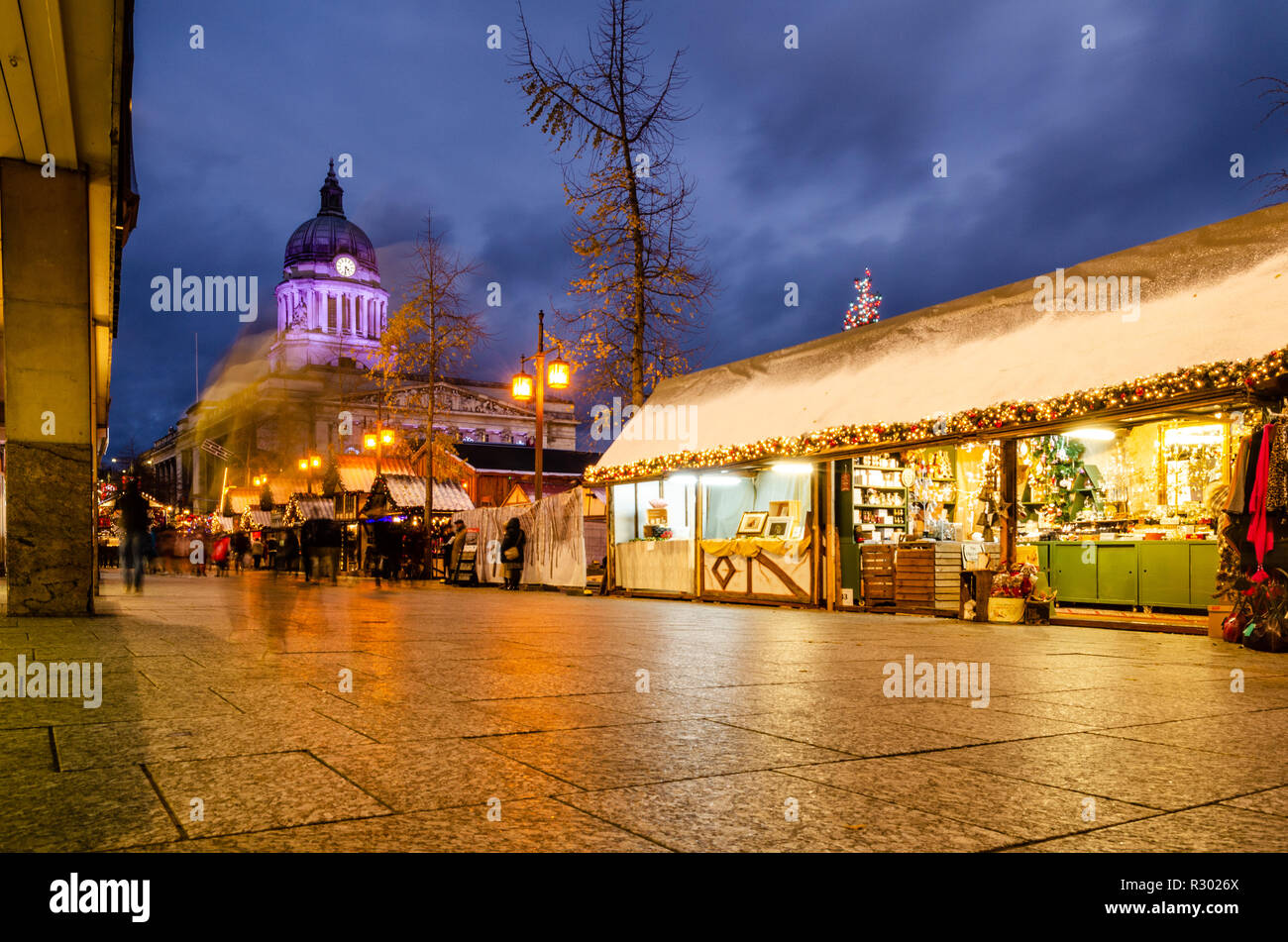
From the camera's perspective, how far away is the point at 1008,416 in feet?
41.3

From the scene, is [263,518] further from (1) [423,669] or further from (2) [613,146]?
(1) [423,669]

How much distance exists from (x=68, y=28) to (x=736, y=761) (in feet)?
29.2

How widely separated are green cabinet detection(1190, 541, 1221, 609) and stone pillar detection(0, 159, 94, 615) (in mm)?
14920

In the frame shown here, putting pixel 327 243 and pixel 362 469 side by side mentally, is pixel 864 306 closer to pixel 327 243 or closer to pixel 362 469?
pixel 362 469

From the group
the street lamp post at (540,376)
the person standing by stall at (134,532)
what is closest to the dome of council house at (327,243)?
the street lamp post at (540,376)

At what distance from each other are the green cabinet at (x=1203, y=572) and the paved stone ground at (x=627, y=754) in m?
5.97

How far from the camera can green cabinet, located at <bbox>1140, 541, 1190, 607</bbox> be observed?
47.6ft

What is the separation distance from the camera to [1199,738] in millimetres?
4789

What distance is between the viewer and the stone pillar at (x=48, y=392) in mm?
11383

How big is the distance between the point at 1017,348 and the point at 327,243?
11844 centimetres

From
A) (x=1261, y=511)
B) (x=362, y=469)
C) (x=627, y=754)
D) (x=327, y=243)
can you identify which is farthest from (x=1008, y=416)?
(x=327, y=243)

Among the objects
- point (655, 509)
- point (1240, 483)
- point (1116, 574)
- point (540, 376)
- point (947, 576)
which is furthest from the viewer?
point (540, 376)
